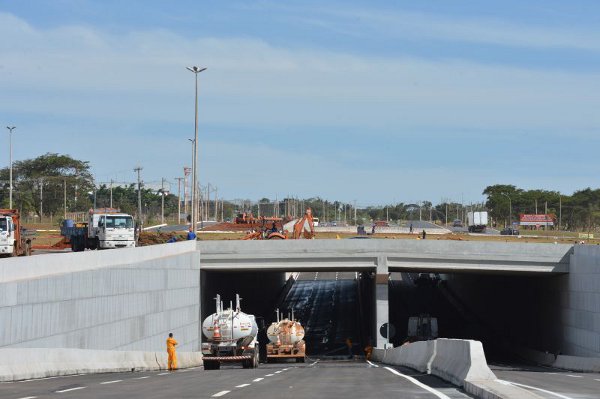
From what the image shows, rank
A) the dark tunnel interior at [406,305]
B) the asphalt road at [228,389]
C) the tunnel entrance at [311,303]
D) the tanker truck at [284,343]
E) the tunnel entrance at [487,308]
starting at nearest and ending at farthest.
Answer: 1. the asphalt road at [228,389]
2. the tanker truck at [284,343]
3. the tunnel entrance at [487,308]
4. the dark tunnel interior at [406,305]
5. the tunnel entrance at [311,303]

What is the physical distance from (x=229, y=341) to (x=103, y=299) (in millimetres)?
8175

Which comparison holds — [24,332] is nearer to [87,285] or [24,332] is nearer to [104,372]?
[104,372]

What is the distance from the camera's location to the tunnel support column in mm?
66938

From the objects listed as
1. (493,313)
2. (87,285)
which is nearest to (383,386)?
(87,285)

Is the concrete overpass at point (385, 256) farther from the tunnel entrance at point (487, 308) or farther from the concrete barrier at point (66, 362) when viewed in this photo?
the concrete barrier at point (66, 362)

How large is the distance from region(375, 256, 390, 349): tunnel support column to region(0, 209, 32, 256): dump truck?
23.4m

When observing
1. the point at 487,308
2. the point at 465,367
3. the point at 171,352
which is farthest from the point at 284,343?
the point at 465,367

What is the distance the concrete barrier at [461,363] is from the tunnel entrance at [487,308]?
37578 mm

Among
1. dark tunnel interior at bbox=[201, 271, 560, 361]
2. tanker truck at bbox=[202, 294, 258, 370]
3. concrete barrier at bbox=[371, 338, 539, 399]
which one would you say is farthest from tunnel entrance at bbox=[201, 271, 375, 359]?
concrete barrier at bbox=[371, 338, 539, 399]

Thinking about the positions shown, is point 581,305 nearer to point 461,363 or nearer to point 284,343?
point 284,343

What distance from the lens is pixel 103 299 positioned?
40844 millimetres

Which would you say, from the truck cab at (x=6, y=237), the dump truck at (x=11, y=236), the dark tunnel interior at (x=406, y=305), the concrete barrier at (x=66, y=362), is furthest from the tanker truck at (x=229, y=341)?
the dump truck at (x=11, y=236)

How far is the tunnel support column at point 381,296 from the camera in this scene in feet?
220

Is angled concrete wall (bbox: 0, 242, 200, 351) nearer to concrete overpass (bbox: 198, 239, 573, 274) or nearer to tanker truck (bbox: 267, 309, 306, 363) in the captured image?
concrete overpass (bbox: 198, 239, 573, 274)
